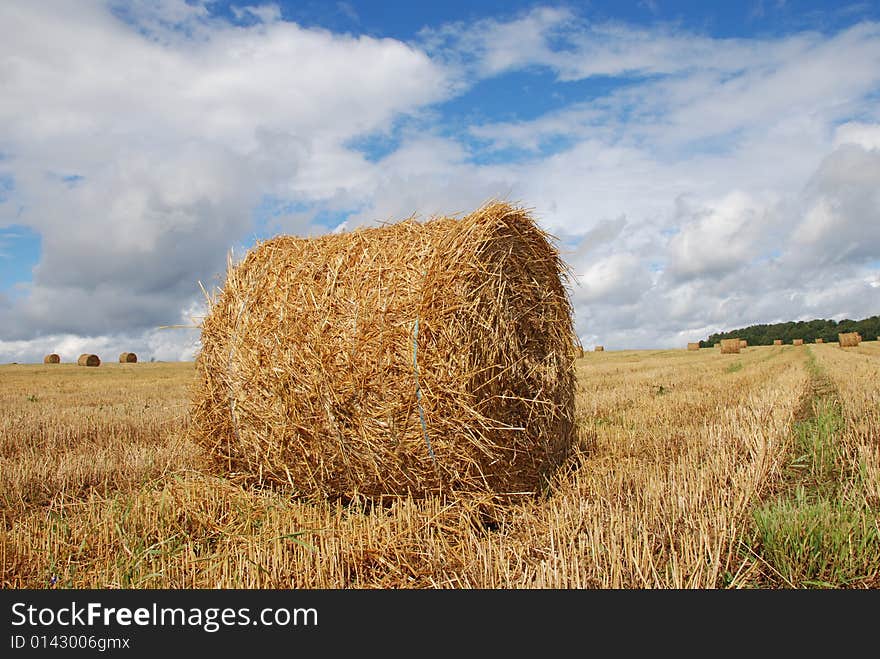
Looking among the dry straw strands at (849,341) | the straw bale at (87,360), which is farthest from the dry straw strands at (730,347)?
the straw bale at (87,360)

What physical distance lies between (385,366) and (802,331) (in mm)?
83112

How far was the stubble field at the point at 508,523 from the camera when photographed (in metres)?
3.39

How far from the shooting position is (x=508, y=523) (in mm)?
4707

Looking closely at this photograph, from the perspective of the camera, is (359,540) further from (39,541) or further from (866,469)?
(866,469)

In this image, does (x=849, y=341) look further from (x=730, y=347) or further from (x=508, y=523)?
(x=508, y=523)

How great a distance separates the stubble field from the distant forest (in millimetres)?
64748

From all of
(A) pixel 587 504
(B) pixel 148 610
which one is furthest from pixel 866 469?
(B) pixel 148 610

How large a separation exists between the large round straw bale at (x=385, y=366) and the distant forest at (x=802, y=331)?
216ft

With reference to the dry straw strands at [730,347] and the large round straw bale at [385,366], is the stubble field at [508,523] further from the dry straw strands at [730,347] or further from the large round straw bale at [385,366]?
the dry straw strands at [730,347]

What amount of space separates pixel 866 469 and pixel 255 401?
197 inches

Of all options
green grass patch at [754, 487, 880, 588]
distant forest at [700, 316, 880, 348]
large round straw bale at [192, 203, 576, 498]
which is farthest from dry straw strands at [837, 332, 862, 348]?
green grass patch at [754, 487, 880, 588]

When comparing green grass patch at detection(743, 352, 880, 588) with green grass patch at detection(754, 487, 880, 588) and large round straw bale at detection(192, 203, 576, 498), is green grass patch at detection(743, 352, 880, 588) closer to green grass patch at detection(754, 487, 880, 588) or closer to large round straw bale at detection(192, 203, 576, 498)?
green grass patch at detection(754, 487, 880, 588)

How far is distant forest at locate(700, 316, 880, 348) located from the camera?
221ft

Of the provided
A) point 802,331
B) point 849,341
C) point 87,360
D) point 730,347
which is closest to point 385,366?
point 87,360
